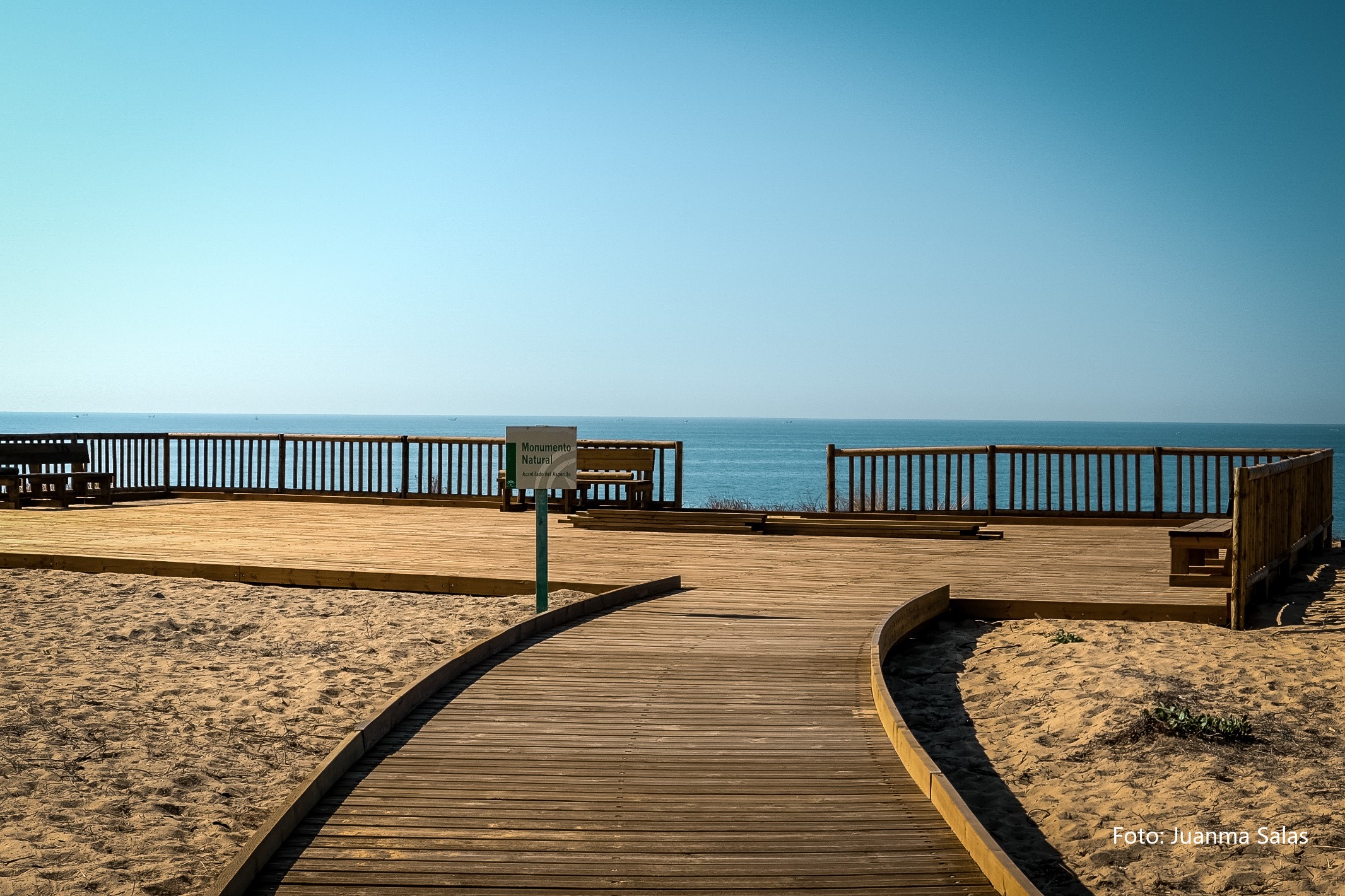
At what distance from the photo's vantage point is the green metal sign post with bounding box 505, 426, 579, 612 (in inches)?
276

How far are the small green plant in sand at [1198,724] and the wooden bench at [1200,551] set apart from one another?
3.10 metres

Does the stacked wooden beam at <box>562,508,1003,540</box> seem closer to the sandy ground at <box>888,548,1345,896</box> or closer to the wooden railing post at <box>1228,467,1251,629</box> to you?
the sandy ground at <box>888,548,1345,896</box>

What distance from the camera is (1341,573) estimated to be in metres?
10.1

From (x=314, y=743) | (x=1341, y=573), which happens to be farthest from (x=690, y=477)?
(x=314, y=743)

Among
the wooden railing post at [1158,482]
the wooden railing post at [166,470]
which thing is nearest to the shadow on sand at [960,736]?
the wooden railing post at [1158,482]

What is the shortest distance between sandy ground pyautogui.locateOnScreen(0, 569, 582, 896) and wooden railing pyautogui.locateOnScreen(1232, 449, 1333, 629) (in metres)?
4.81

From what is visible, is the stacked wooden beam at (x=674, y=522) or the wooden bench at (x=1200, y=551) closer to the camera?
the wooden bench at (x=1200, y=551)

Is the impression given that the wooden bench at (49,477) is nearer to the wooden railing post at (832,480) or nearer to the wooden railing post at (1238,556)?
the wooden railing post at (832,480)

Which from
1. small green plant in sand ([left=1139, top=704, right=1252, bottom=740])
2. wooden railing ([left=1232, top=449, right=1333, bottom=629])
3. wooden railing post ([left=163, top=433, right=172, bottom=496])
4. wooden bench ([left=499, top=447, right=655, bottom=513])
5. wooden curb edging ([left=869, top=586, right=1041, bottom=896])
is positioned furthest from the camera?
wooden railing post ([left=163, top=433, right=172, bottom=496])

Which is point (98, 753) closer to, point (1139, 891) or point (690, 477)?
point (1139, 891)

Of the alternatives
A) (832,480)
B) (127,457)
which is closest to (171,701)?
(832,480)

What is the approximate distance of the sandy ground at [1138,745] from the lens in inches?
170

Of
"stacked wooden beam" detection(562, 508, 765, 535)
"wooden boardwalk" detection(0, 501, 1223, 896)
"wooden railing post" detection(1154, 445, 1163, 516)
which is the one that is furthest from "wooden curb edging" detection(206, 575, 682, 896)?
"wooden railing post" detection(1154, 445, 1163, 516)

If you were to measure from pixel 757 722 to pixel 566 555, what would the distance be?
18.6 ft
